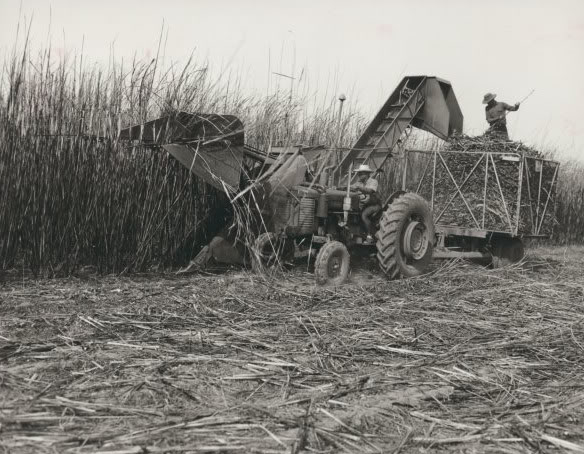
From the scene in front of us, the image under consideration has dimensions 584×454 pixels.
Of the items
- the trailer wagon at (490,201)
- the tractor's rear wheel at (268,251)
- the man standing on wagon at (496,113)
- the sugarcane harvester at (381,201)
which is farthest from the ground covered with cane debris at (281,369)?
the man standing on wagon at (496,113)

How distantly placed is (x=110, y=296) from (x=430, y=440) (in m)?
3.33

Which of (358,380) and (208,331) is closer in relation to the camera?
(358,380)

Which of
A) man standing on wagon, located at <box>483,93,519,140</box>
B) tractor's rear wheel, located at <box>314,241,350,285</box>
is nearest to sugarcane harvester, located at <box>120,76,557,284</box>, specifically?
tractor's rear wheel, located at <box>314,241,350,285</box>

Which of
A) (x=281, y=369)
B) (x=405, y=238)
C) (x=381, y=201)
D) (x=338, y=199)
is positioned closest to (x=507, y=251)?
(x=381, y=201)

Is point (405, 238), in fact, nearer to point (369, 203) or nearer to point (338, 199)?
point (369, 203)

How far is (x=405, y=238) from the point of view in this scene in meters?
6.89

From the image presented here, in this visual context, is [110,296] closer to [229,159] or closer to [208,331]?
[208,331]

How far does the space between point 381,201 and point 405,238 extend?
963 mm

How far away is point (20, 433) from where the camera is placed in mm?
2469

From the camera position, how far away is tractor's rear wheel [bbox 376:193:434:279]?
6.73 m

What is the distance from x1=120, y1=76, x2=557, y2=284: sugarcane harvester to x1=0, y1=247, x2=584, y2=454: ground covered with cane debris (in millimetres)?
831

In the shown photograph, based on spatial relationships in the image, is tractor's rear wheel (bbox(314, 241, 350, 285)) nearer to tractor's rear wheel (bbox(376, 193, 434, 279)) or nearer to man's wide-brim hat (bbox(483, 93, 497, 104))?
tractor's rear wheel (bbox(376, 193, 434, 279))

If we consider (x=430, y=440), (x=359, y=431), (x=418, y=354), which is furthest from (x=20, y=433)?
(x=418, y=354)

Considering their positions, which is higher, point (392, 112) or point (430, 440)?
point (392, 112)
